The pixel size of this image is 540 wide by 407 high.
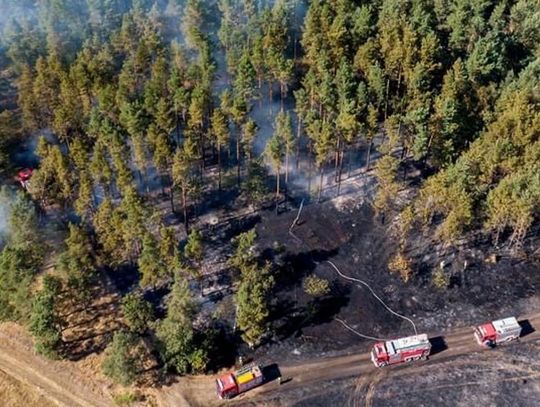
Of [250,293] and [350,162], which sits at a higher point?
[350,162]

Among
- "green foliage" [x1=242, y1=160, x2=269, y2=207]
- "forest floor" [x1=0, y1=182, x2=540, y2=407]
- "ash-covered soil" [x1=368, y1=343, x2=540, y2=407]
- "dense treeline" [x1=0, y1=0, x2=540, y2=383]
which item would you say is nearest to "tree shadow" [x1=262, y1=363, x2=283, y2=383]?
"forest floor" [x1=0, y1=182, x2=540, y2=407]

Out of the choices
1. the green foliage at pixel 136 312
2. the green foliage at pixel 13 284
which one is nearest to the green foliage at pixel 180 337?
the green foliage at pixel 136 312

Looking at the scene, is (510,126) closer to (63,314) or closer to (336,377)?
(336,377)

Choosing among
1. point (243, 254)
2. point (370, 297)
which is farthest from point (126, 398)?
point (370, 297)

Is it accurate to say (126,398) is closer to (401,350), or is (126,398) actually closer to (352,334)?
(352,334)

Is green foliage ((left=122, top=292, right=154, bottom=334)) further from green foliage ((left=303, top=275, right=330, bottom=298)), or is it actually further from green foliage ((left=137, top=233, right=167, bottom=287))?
green foliage ((left=303, top=275, right=330, bottom=298))

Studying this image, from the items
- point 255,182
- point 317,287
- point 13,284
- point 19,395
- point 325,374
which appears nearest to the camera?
point 19,395

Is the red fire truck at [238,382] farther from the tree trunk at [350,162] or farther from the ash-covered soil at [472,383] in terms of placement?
the tree trunk at [350,162]
